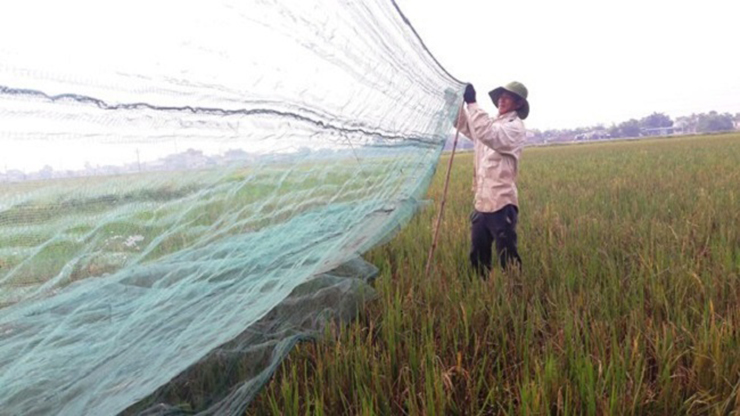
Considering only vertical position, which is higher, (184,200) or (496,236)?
(184,200)

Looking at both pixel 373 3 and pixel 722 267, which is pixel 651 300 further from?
pixel 373 3

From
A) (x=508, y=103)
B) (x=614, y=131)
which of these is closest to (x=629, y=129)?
(x=614, y=131)

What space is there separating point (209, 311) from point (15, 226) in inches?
21.5

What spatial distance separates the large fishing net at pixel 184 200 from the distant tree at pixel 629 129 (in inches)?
4070

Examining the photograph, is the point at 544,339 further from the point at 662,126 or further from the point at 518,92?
the point at 662,126

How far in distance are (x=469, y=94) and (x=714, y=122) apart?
4358 inches

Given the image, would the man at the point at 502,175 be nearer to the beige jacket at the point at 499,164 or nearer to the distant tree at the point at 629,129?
the beige jacket at the point at 499,164

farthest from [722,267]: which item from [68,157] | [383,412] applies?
[68,157]

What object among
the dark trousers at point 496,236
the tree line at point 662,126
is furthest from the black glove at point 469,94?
the tree line at point 662,126

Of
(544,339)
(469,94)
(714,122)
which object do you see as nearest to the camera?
(544,339)

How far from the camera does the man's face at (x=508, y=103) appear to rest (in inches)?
107

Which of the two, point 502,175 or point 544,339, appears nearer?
point 544,339

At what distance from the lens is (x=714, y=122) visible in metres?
92.8

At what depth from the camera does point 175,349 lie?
4.09ft
